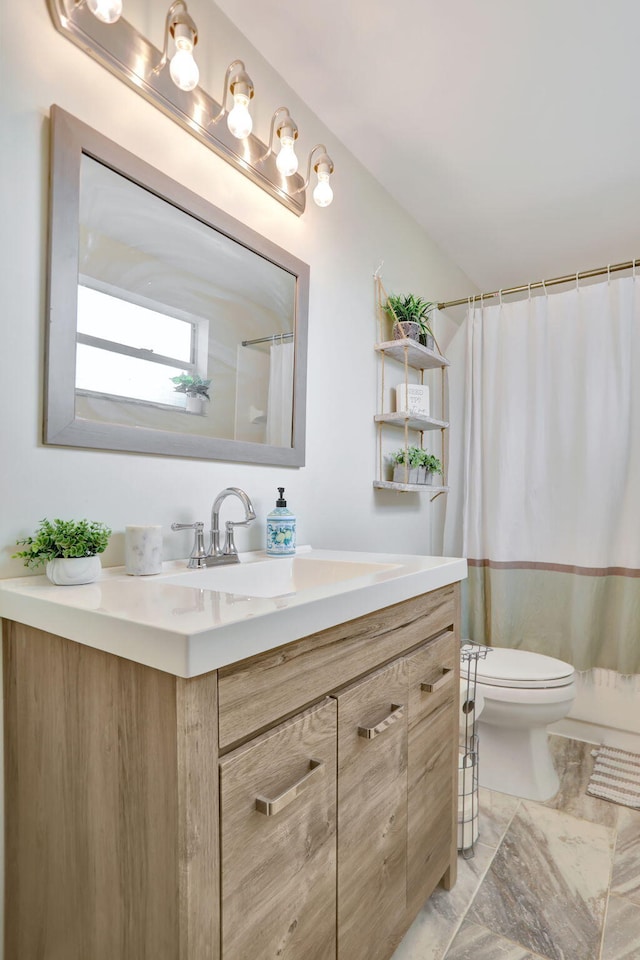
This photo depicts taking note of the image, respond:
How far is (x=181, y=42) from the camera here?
1.14 metres

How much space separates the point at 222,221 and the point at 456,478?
1.68 metres

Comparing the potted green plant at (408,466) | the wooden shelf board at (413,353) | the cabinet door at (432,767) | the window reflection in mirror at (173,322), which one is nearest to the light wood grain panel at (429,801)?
the cabinet door at (432,767)

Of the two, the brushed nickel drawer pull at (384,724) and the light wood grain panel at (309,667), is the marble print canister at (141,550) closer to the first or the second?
the light wood grain panel at (309,667)

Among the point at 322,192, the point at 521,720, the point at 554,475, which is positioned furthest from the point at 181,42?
the point at 521,720

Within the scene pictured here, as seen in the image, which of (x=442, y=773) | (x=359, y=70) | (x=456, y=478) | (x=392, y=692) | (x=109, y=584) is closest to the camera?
(x=109, y=584)

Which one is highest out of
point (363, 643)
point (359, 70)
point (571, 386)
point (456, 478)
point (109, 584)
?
point (359, 70)

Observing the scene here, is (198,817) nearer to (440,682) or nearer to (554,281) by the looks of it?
(440,682)

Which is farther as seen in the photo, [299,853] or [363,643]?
[363,643]

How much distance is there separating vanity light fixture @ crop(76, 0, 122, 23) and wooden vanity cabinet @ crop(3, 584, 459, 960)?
1146mm

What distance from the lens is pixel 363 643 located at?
3.29 feet

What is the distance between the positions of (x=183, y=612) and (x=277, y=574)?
0.67 meters

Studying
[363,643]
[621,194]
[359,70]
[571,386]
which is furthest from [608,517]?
[359,70]

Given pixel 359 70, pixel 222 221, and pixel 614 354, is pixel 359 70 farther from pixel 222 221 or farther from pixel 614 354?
pixel 614 354

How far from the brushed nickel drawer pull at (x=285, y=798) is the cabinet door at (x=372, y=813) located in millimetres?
95
